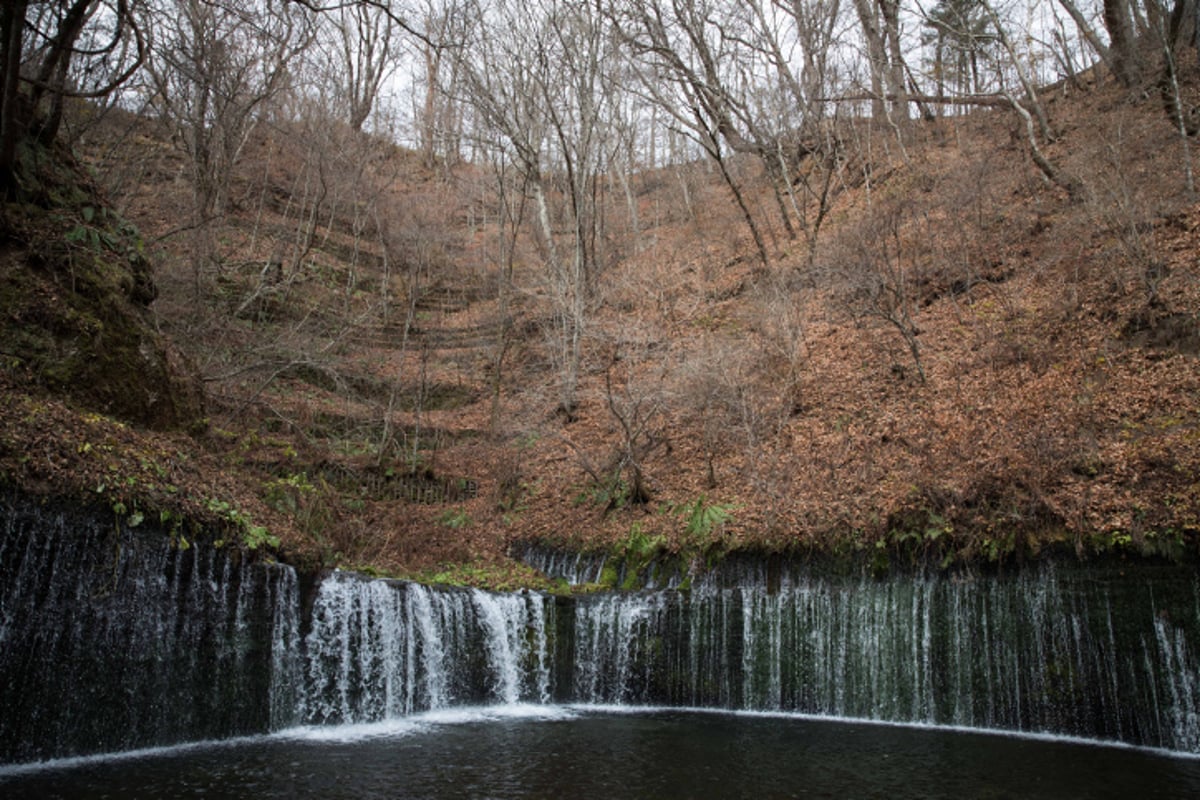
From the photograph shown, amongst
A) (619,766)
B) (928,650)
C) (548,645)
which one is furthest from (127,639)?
(928,650)

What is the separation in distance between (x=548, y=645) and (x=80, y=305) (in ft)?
26.8

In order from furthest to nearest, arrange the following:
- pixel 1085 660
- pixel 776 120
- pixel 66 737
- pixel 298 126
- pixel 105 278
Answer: pixel 298 126
pixel 776 120
pixel 105 278
pixel 1085 660
pixel 66 737

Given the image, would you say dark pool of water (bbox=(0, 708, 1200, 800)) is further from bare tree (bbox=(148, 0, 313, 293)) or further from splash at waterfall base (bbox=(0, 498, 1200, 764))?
bare tree (bbox=(148, 0, 313, 293))

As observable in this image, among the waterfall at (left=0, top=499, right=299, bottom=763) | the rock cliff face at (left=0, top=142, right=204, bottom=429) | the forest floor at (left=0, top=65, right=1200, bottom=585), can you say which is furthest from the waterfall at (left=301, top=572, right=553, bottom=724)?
the rock cliff face at (left=0, top=142, right=204, bottom=429)

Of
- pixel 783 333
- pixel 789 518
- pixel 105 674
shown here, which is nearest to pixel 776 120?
pixel 783 333

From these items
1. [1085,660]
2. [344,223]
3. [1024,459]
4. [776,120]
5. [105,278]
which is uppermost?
[776,120]

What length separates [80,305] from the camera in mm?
9039

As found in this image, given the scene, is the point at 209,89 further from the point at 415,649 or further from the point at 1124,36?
the point at 1124,36

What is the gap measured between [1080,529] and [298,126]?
2584 centimetres

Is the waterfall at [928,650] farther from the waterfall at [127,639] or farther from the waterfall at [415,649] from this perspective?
the waterfall at [127,639]

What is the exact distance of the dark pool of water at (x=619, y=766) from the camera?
630 cm

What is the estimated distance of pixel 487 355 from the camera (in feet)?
76.6

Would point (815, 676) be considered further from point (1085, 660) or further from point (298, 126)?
point (298, 126)

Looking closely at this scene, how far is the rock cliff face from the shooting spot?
8.34 meters
